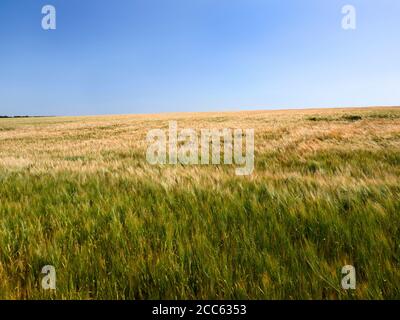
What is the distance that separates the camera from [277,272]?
5.90 ft

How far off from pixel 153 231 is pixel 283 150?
556 centimetres

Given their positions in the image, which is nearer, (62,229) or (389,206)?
(62,229)

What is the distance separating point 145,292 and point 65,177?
3.90 meters

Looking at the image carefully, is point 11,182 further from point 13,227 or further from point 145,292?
point 145,292

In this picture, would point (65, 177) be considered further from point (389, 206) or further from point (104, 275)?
point (389, 206)

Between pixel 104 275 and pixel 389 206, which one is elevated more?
pixel 389 206

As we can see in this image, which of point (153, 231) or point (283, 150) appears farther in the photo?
point (283, 150)

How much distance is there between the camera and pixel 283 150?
741 cm
